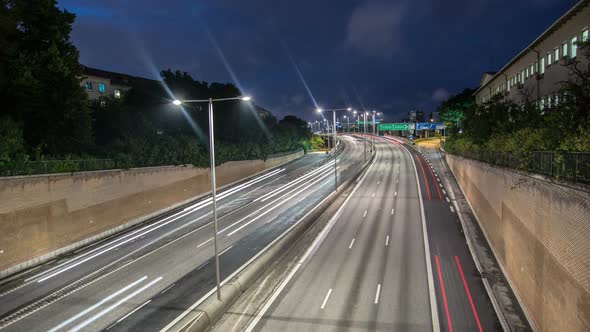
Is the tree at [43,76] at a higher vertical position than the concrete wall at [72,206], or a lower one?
higher

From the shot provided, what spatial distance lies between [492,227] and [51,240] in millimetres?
34551

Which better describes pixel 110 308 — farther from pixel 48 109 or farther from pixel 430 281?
pixel 48 109

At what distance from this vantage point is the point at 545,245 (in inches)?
640

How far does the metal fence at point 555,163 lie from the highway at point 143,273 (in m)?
18.6

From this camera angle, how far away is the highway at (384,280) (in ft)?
60.4

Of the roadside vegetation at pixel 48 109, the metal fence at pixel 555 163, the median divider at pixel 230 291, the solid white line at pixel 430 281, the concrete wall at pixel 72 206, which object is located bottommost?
the solid white line at pixel 430 281

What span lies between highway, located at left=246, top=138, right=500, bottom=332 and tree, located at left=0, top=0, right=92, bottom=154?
29.6 meters

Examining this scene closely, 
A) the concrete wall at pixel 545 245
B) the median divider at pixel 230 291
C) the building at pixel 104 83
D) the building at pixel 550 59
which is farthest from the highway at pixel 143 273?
the building at pixel 104 83

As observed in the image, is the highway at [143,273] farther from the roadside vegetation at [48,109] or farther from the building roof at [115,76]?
the building roof at [115,76]

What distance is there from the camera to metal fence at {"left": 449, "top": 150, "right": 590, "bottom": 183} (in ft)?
45.4

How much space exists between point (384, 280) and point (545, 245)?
9.41m

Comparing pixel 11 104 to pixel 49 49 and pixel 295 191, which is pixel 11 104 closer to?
pixel 49 49

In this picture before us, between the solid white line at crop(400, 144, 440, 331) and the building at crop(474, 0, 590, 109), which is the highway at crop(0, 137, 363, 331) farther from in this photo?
the building at crop(474, 0, 590, 109)

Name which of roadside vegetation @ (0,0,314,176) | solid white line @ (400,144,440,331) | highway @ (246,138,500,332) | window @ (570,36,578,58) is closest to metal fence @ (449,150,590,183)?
highway @ (246,138,500,332)
